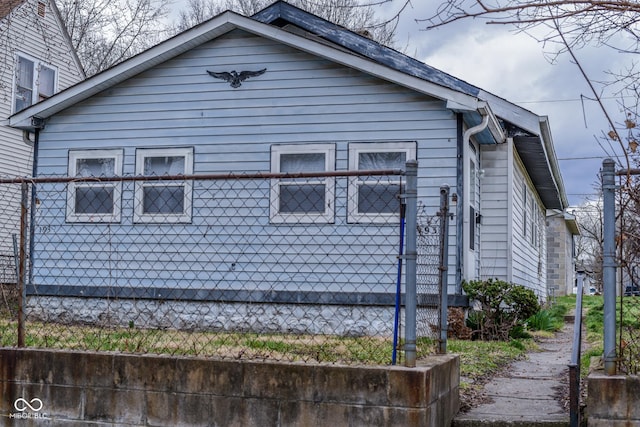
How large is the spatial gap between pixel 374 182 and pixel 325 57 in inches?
78.0

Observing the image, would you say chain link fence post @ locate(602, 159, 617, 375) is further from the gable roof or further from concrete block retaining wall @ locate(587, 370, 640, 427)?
the gable roof

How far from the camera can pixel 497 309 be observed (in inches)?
426

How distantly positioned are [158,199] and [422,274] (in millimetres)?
6593

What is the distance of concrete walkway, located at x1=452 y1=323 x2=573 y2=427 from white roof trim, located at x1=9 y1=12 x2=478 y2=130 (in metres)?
3.61

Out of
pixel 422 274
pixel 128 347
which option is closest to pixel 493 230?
pixel 422 274

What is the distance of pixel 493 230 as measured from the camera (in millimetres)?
12773

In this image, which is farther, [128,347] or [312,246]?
[312,246]

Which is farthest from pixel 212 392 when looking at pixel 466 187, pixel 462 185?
pixel 466 187

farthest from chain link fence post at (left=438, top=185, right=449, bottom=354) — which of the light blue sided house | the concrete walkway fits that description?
the light blue sided house

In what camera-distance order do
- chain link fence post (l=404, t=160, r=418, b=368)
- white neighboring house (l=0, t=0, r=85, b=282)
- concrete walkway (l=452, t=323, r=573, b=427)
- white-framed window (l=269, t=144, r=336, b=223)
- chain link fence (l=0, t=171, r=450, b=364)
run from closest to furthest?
chain link fence post (l=404, t=160, r=418, b=368) < concrete walkway (l=452, t=323, r=573, b=427) < chain link fence (l=0, t=171, r=450, b=364) < white-framed window (l=269, t=144, r=336, b=223) < white neighboring house (l=0, t=0, r=85, b=282)

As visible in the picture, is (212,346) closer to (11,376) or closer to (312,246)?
(11,376)

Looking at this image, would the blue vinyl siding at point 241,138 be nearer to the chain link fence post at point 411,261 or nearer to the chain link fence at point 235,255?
the chain link fence at point 235,255

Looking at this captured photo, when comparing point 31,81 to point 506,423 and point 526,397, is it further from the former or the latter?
point 506,423

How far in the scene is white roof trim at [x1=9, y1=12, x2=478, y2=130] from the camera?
10.4 metres
